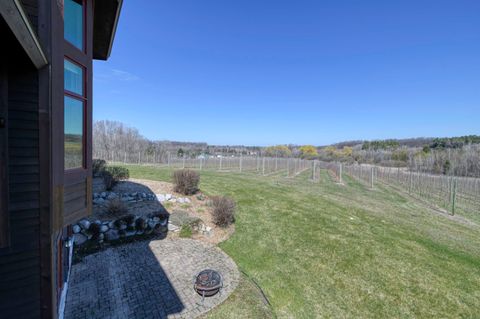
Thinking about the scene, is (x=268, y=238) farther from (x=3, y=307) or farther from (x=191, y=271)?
(x=3, y=307)

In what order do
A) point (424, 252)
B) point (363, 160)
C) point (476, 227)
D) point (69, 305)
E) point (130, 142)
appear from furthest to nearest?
point (363, 160) < point (130, 142) < point (476, 227) < point (424, 252) < point (69, 305)

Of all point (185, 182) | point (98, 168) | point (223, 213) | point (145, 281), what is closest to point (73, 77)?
point (145, 281)

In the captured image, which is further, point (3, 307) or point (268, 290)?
point (268, 290)

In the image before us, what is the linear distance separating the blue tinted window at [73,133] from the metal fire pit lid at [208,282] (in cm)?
316

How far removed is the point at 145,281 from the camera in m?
4.64

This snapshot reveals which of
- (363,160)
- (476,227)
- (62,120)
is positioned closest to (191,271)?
(62,120)

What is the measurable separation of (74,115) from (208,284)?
12.8 ft

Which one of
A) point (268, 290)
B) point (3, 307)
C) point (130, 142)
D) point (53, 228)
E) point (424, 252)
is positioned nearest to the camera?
point (3, 307)

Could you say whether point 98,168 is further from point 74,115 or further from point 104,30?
point 74,115

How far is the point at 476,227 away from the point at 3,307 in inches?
557

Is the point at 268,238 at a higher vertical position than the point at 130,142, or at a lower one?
lower

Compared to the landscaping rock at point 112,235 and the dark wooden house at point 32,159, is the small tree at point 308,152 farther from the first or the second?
the dark wooden house at point 32,159

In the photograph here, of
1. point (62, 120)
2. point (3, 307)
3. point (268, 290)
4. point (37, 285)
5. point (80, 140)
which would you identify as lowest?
point (268, 290)

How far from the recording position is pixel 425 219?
9.41 metres
